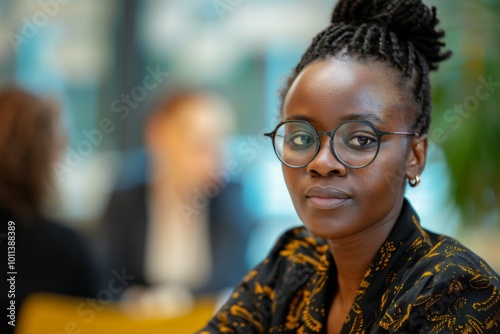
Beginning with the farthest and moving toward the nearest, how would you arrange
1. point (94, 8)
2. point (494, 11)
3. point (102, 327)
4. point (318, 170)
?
point (94, 8) → point (494, 11) → point (102, 327) → point (318, 170)

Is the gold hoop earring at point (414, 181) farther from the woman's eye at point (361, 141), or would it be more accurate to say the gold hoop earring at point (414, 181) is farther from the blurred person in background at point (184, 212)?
the blurred person in background at point (184, 212)

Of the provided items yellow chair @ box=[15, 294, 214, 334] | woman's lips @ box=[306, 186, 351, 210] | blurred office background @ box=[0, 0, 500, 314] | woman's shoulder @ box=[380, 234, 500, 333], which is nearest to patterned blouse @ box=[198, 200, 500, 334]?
woman's shoulder @ box=[380, 234, 500, 333]

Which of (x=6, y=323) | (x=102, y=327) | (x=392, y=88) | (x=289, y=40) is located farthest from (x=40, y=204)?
(x=289, y=40)

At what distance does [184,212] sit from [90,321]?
1243mm

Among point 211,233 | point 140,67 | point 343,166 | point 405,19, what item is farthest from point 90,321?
point 140,67

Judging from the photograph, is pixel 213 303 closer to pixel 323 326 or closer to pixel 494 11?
pixel 323 326

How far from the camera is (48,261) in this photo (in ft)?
7.77

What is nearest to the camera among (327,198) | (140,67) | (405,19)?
(327,198)

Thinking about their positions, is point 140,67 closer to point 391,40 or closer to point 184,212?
point 184,212

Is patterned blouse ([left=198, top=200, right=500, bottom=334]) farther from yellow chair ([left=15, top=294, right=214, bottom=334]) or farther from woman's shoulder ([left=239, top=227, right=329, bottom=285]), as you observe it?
yellow chair ([left=15, top=294, right=214, bottom=334])

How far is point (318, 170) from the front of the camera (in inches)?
46.6

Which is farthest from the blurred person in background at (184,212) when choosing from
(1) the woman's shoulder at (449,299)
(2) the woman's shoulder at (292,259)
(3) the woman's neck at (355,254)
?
(1) the woman's shoulder at (449,299)

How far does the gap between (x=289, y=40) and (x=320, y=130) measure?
3.31 m

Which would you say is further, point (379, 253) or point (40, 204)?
point (40, 204)
